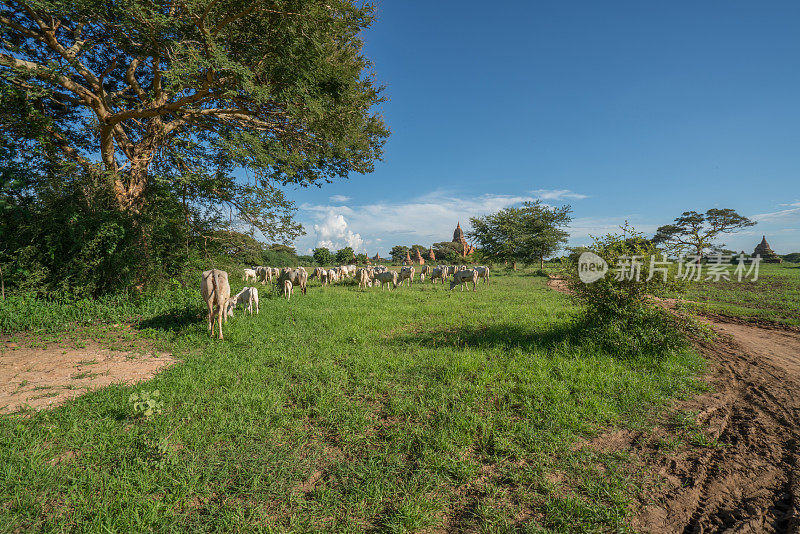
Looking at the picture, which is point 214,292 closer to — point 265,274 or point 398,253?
point 265,274

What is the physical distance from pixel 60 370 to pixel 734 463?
990 cm

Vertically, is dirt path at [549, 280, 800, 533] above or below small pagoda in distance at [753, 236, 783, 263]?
below

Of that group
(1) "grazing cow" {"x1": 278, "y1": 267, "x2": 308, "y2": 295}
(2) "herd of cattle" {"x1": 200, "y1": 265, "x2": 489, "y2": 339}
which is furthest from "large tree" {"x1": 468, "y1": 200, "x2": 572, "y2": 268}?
(1) "grazing cow" {"x1": 278, "y1": 267, "x2": 308, "y2": 295}

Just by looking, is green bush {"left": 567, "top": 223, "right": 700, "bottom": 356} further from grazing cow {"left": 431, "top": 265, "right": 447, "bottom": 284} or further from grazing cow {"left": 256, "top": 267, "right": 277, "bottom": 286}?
grazing cow {"left": 256, "top": 267, "right": 277, "bottom": 286}

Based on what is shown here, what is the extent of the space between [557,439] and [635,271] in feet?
15.6

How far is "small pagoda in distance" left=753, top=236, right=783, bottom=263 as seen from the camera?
37581mm

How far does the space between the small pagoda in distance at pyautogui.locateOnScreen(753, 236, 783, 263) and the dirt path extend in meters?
52.7

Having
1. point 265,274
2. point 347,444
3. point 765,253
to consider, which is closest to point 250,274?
point 265,274

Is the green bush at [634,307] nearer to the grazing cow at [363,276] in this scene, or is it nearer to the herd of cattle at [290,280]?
the herd of cattle at [290,280]

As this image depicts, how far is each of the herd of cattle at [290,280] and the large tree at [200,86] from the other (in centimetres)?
346

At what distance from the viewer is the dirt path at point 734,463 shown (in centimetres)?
245

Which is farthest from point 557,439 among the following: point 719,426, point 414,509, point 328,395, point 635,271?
point 635,271

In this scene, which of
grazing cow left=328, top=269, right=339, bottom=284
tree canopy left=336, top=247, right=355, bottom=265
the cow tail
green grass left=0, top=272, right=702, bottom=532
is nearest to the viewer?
green grass left=0, top=272, right=702, bottom=532

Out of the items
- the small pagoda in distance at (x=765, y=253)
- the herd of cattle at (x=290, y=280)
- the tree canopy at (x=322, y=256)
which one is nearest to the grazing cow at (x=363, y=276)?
the herd of cattle at (x=290, y=280)
